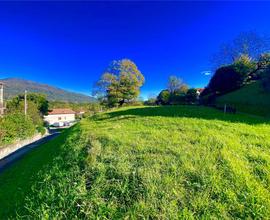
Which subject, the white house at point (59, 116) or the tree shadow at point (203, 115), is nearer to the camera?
the tree shadow at point (203, 115)

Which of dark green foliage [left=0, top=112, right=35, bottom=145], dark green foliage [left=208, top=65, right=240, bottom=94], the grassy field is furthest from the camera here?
dark green foliage [left=208, top=65, right=240, bottom=94]

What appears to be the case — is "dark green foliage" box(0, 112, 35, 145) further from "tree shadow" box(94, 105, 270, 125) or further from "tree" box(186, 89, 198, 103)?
Answer: "tree" box(186, 89, 198, 103)

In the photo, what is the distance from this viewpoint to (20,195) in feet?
15.7

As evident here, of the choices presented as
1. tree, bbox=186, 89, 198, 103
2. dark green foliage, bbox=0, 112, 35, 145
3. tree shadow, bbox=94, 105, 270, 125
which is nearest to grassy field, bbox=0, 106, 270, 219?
tree shadow, bbox=94, 105, 270, 125

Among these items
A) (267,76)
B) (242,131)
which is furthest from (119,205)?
(267,76)

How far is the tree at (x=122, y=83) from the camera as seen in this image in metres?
28.9

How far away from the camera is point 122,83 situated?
2903 centimetres

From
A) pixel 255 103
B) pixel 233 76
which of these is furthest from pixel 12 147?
pixel 233 76

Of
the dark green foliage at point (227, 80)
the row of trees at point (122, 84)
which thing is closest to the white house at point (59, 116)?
the row of trees at point (122, 84)

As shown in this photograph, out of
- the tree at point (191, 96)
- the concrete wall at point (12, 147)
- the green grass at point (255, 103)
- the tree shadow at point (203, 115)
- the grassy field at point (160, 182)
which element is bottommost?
the concrete wall at point (12, 147)

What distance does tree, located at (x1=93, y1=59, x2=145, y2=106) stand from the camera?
94.8 ft

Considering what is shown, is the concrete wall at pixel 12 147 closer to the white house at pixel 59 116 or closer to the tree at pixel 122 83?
the tree at pixel 122 83

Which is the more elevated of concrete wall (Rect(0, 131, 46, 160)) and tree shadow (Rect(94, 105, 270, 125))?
tree shadow (Rect(94, 105, 270, 125))

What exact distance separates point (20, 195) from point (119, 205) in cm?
315
